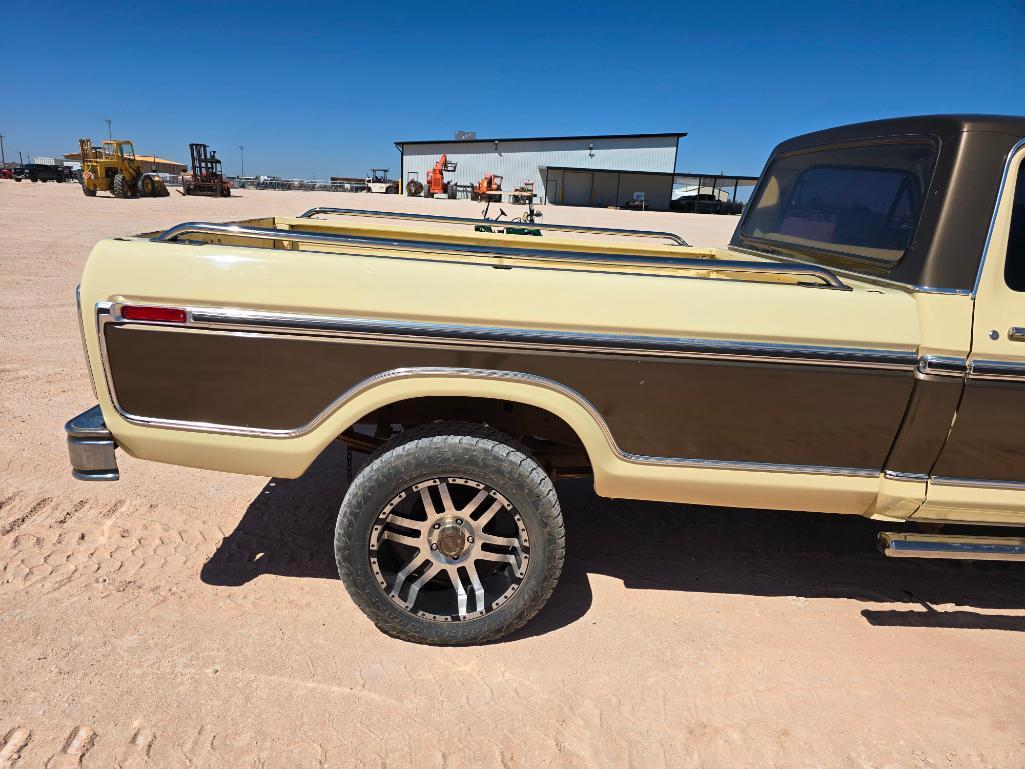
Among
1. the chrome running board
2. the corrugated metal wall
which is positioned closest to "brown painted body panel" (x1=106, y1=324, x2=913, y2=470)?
the chrome running board

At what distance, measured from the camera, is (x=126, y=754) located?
85.7 inches

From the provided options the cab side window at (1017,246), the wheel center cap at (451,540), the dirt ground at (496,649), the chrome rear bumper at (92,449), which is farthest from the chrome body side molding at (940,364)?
the chrome rear bumper at (92,449)

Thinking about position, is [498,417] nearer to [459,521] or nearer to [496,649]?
[459,521]

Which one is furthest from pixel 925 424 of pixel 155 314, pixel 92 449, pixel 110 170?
pixel 110 170

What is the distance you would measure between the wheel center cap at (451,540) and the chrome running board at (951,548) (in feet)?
5.68

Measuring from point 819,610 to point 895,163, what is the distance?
6.95ft

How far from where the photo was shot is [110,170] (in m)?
26.5

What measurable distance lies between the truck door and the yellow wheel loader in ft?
99.0

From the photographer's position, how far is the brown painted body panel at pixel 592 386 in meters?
2.48

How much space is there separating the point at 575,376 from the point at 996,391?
1613 mm

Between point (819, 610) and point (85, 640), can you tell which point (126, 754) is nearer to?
point (85, 640)

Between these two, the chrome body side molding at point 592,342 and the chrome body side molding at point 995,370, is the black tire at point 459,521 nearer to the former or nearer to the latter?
the chrome body side molding at point 592,342

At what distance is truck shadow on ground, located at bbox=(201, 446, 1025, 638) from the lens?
10.5ft

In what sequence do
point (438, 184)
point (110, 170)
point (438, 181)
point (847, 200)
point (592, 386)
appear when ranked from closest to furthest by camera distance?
point (592, 386) → point (847, 200) → point (110, 170) → point (438, 181) → point (438, 184)
